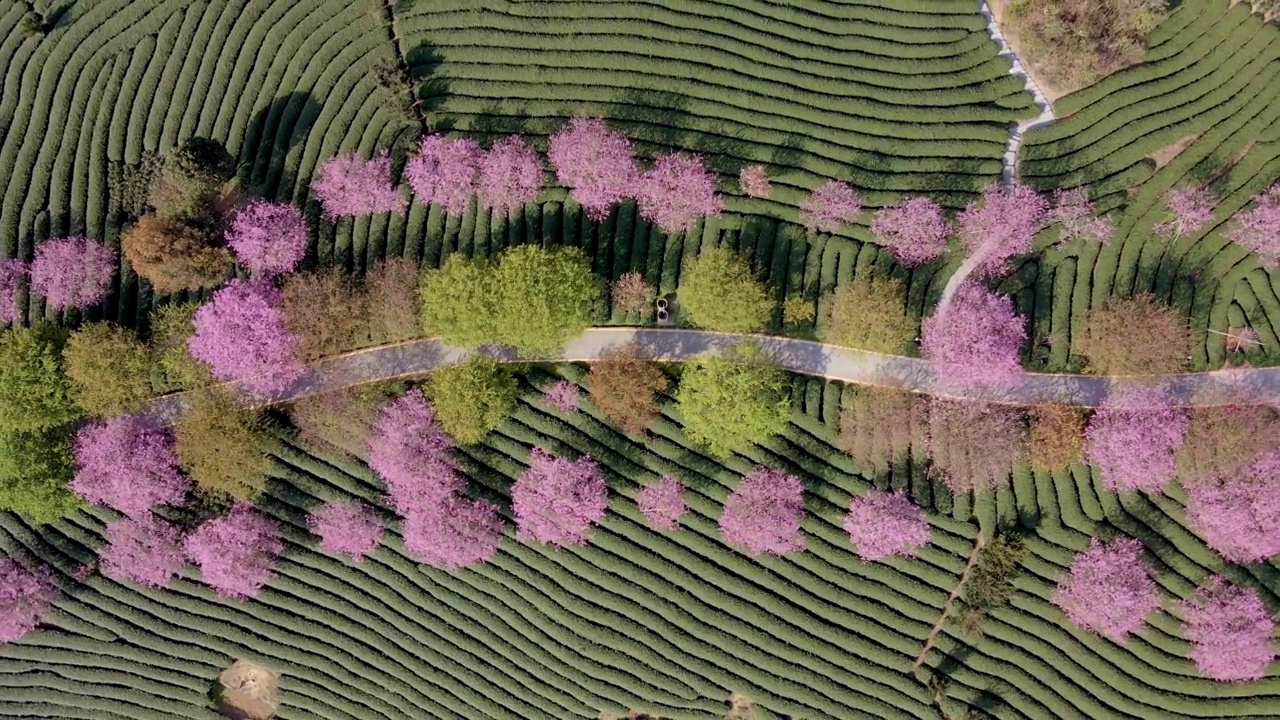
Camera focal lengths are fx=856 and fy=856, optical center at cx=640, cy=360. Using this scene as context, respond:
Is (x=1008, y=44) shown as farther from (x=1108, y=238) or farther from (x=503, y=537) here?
(x=503, y=537)

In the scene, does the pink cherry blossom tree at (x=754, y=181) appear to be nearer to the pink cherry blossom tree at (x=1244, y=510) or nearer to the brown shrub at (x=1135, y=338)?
the brown shrub at (x=1135, y=338)

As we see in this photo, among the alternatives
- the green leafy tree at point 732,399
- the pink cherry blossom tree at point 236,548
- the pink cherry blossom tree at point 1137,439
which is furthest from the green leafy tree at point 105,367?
the pink cherry blossom tree at point 1137,439

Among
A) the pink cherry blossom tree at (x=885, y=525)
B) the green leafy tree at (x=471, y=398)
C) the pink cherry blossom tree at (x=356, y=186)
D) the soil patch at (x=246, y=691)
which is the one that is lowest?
the soil patch at (x=246, y=691)

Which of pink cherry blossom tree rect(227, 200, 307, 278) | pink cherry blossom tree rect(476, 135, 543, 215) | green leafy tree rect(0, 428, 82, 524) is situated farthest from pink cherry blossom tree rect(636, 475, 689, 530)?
green leafy tree rect(0, 428, 82, 524)

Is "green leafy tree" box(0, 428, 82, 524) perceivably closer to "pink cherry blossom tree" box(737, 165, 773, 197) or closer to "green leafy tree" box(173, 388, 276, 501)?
"green leafy tree" box(173, 388, 276, 501)

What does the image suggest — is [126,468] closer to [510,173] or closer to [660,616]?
[510,173]

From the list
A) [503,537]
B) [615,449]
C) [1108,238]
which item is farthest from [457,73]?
[1108,238]
